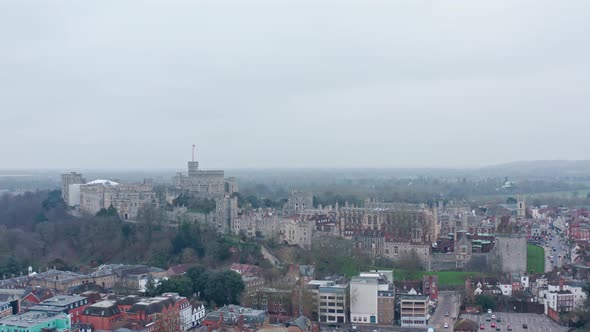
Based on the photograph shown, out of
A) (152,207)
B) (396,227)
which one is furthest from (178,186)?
(396,227)

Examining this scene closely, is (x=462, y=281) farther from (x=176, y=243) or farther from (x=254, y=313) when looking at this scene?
(x=176, y=243)

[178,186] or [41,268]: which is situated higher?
[178,186]

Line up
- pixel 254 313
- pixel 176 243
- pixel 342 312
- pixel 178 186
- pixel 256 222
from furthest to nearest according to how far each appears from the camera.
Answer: pixel 178 186 → pixel 256 222 → pixel 176 243 → pixel 342 312 → pixel 254 313

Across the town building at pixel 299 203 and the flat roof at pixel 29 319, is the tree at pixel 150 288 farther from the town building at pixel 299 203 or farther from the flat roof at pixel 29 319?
the town building at pixel 299 203

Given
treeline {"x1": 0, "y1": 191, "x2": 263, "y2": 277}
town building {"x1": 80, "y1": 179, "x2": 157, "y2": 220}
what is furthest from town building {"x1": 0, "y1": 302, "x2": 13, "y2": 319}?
town building {"x1": 80, "y1": 179, "x2": 157, "y2": 220}

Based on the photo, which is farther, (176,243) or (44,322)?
(176,243)

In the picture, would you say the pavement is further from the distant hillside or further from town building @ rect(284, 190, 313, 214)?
the distant hillside
